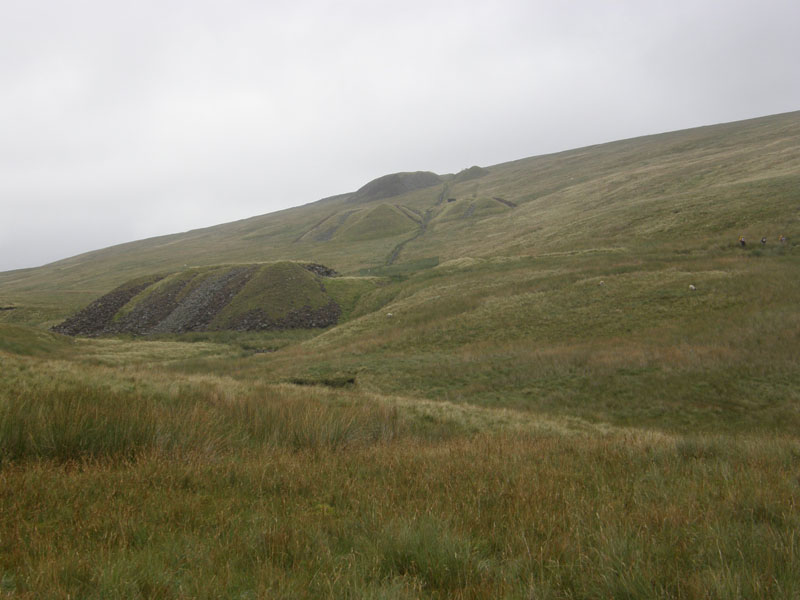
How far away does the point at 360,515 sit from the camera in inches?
160

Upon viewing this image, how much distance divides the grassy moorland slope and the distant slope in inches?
477

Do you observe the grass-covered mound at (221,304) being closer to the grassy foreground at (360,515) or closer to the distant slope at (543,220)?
the distant slope at (543,220)

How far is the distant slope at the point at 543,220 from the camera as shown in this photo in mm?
42562

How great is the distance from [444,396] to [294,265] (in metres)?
44.4

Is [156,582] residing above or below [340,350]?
above

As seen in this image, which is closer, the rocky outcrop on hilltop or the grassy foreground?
the grassy foreground

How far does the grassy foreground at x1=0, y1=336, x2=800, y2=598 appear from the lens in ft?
9.08

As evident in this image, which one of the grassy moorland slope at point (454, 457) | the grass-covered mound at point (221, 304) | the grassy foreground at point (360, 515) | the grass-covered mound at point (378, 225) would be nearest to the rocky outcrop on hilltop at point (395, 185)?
the grass-covered mound at point (378, 225)

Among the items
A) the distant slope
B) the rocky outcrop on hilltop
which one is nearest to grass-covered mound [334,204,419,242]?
the distant slope

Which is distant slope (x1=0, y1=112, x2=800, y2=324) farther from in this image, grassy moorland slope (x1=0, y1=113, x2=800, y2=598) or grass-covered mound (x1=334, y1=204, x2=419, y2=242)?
grassy moorland slope (x1=0, y1=113, x2=800, y2=598)

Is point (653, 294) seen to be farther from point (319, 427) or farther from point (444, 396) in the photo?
point (319, 427)

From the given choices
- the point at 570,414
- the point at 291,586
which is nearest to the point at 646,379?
the point at 570,414

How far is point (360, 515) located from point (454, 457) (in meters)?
2.55

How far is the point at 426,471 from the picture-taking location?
5.34 m
